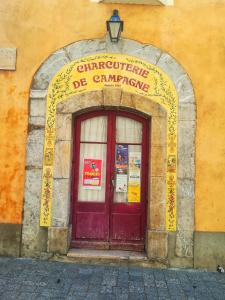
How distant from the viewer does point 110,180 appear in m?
5.63

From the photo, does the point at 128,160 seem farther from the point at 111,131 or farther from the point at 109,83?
the point at 109,83

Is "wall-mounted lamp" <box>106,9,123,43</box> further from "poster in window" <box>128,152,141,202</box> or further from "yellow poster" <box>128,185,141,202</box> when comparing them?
"yellow poster" <box>128,185,141,202</box>

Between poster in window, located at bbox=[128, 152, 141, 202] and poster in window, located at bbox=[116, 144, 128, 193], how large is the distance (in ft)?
0.28

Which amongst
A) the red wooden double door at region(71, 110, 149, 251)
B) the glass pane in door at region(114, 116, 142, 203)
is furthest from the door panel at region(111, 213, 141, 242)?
the glass pane in door at region(114, 116, 142, 203)

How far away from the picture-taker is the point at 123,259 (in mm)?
5172

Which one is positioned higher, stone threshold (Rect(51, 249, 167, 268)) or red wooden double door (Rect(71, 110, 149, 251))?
red wooden double door (Rect(71, 110, 149, 251))

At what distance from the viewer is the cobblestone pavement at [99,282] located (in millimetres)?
4055

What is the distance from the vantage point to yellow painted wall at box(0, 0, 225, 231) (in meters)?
5.35

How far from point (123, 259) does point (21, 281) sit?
160cm

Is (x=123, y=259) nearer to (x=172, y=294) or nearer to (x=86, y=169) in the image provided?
(x=172, y=294)

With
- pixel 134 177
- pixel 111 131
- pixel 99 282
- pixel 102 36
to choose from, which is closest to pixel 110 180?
pixel 134 177

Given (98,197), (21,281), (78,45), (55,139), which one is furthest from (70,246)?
(78,45)

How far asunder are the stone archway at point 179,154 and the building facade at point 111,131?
16 millimetres

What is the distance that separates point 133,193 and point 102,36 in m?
2.69
